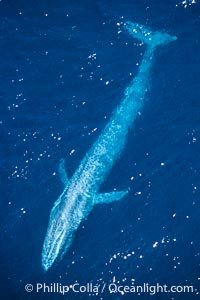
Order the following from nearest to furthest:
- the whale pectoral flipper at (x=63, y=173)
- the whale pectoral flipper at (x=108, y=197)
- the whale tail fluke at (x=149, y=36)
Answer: the whale pectoral flipper at (x=108, y=197) → the whale pectoral flipper at (x=63, y=173) → the whale tail fluke at (x=149, y=36)

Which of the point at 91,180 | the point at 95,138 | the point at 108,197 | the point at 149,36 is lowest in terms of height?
the point at 108,197

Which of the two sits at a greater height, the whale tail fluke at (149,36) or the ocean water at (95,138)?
the whale tail fluke at (149,36)

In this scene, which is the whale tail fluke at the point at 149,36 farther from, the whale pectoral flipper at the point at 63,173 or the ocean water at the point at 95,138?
the whale pectoral flipper at the point at 63,173

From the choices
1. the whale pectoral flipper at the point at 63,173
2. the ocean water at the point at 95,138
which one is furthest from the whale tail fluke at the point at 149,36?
the whale pectoral flipper at the point at 63,173

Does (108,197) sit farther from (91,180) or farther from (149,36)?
(149,36)

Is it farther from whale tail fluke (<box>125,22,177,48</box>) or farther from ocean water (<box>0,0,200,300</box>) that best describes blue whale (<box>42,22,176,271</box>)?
whale tail fluke (<box>125,22,177,48</box>)

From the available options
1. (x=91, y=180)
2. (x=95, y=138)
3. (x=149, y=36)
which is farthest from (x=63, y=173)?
(x=149, y=36)
